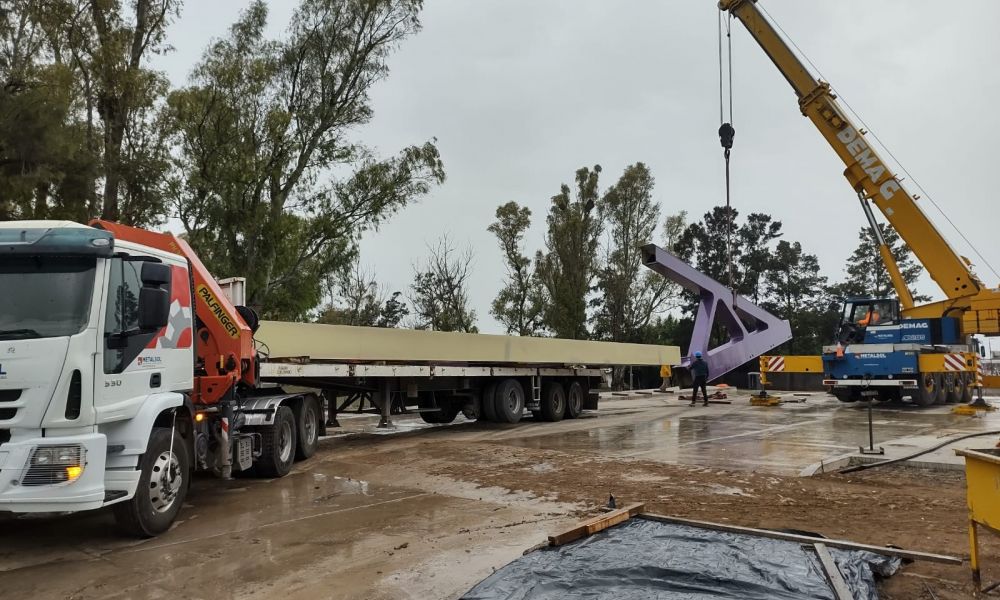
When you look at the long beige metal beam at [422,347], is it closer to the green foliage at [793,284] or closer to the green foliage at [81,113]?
the green foliage at [81,113]

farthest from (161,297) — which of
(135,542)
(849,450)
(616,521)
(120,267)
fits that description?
(849,450)

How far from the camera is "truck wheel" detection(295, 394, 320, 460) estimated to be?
384 inches

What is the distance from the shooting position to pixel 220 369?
749 centimetres

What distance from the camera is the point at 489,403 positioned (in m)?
15.7

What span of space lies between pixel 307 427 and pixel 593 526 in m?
6.23

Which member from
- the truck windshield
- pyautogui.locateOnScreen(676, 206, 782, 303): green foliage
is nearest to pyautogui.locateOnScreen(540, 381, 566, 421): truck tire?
the truck windshield

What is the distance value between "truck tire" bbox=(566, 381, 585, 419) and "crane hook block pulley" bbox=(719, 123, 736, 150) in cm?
767

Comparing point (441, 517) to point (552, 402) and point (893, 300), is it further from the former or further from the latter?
point (893, 300)

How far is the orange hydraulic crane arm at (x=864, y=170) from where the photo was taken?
715 inches

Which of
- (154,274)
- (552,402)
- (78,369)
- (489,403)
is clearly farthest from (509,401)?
(78,369)

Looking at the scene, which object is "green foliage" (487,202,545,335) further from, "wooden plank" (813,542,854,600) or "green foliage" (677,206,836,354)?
"wooden plank" (813,542,854,600)

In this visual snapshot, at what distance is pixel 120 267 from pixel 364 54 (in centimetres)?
1811

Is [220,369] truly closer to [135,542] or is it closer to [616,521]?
[135,542]

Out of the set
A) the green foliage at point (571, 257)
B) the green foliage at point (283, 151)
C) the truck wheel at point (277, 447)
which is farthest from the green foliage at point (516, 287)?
the truck wheel at point (277, 447)
